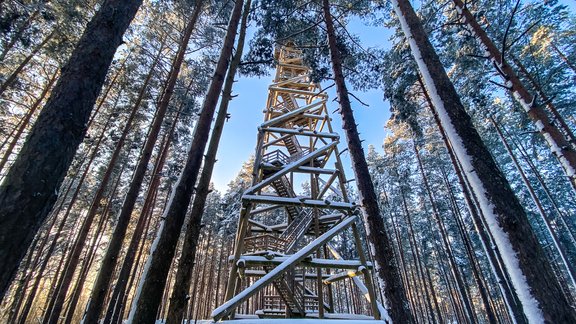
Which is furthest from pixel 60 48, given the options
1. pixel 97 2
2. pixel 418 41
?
pixel 418 41

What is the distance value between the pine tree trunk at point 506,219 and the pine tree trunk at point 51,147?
15.6 feet

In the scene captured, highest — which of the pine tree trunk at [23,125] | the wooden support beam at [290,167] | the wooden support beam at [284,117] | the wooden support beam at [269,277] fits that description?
the pine tree trunk at [23,125]

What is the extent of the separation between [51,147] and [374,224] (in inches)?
192

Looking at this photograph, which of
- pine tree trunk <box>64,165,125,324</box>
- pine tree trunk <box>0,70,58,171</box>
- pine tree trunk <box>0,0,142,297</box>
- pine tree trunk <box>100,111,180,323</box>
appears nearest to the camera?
pine tree trunk <box>0,0,142,297</box>

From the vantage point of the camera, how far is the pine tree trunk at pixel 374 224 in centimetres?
426

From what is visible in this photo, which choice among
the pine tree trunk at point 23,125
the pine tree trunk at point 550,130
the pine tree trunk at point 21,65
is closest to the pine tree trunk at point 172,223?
the pine tree trunk at point 550,130

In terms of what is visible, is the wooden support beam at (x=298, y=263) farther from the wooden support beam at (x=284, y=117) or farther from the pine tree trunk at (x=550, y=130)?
the pine tree trunk at (x=550, y=130)

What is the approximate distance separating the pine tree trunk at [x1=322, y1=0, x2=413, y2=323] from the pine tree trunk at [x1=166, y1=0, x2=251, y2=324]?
3058 millimetres

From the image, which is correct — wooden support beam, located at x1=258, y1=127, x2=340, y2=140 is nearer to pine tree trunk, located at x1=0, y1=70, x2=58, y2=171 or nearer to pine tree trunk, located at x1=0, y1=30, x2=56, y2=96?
pine tree trunk, located at x1=0, y1=30, x2=56, y2=96

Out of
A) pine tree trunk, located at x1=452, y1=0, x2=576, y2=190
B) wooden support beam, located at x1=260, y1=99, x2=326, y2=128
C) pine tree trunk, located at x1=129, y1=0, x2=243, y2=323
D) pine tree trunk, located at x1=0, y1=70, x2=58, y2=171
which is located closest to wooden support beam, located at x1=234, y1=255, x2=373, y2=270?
pine tree trunk, located at x1=129, y1=0, x2=243, y2=323

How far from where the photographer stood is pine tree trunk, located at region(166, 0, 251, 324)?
14.0 ft

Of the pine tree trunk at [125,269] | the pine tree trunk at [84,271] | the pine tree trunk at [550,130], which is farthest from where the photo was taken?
the pine tree trunk at [84,271]

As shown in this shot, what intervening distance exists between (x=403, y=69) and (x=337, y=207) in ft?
31.1

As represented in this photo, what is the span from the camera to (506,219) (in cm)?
301
